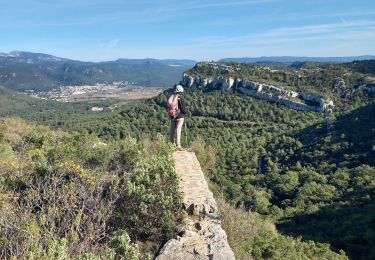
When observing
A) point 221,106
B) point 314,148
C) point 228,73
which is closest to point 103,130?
point 221,106

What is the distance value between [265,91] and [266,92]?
53 cm

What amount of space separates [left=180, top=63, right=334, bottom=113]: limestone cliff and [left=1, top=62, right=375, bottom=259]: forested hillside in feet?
6.75

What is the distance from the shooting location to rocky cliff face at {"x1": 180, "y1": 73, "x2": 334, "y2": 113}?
87.1m

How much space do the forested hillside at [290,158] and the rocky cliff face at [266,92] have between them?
80.5 inches

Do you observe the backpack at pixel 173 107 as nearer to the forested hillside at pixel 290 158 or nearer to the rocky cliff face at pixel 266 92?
the forested hillside at pixel 290 158

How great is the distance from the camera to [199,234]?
877cm

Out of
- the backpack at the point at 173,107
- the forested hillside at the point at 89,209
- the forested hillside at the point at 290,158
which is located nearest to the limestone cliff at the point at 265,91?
the forested hillside at the point at 290,158

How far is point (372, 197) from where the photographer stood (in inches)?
1609

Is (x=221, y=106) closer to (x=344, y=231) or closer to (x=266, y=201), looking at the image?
(x=266, y=201)

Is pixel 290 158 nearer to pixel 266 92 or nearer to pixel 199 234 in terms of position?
pixel 266 92

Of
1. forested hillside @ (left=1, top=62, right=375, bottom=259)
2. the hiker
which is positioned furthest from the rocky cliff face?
the hiker

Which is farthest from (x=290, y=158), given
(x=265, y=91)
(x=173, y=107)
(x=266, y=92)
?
(x=173, y=107)

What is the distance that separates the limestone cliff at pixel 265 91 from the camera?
8712cm

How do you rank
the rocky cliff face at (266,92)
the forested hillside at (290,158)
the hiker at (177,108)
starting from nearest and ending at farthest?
1. the hiker at (177,108)
2. the forested hillside at (290,158)
3. the rocky cliff face at (266,92)
